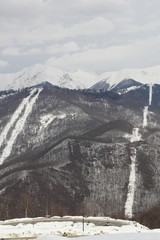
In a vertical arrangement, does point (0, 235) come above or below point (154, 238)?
below

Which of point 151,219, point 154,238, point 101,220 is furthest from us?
point 151,219

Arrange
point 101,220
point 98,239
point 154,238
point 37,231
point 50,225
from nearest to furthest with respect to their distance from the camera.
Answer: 1. point 154,238
2. point 98,239
3. point 37,231
4. point 50,225
5. point 101,220

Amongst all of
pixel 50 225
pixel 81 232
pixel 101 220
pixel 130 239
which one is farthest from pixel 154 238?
pixel 101 220

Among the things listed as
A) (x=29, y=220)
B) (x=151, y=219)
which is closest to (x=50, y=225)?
(x=29, y=220)

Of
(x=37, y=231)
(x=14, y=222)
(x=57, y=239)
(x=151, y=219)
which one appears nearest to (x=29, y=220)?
(x=14, y=222)

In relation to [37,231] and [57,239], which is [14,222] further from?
[57,239]

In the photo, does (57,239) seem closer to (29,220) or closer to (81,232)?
(81,232)

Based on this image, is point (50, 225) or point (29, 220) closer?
point (50, 225)

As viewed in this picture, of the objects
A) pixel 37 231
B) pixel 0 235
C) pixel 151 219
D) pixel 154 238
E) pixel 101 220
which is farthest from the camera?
pixel 151 219

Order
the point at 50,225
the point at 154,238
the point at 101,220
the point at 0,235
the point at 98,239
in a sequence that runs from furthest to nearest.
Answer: the point at 101,220 → the point at 50,225 → the point at 0,235 → the point at 98,239 → the point at 154,238
